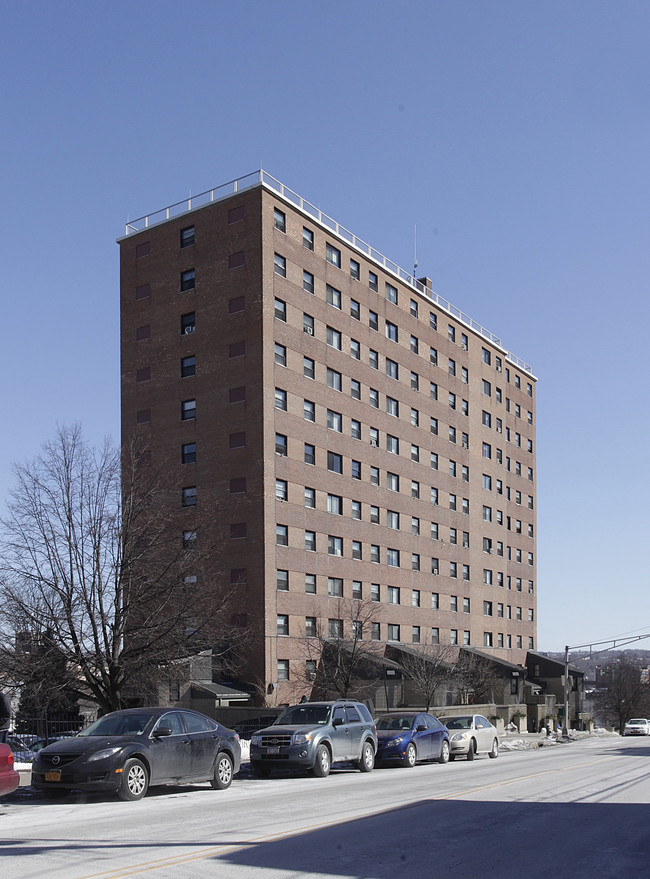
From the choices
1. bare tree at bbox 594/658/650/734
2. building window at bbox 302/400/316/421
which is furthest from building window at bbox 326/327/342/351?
bare tree at bbox 594/658/650/734

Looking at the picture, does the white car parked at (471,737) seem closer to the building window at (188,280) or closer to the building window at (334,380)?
the building window at (334,380)

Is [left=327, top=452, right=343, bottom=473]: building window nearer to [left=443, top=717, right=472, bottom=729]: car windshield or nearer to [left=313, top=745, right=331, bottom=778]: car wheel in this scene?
[left=443, top=717, right=472, bottom=729]: car windshield

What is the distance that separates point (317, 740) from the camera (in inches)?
837

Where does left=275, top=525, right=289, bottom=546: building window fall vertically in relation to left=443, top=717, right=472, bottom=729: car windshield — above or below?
above

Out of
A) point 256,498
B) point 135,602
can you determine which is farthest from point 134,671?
point 256,498

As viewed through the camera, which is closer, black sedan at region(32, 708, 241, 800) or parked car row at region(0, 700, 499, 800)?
black sedan at region(32, 708, 241, 800)

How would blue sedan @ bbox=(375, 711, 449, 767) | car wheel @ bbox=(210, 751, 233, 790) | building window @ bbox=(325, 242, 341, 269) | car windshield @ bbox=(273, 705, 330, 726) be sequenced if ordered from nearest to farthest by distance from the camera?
1. car wheel @ bbox=(210, 751, 233, 790)
2. car windshield @ bbox=(273, 705, 330, 726)
3. blue sedan @ bbox=(375, 711, 449, 767)
4. building window @ bbox=(325, 242, 341, 269)

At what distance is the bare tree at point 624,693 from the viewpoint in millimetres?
121750

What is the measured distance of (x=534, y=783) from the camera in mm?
19453

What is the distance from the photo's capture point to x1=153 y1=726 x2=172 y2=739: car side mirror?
55.9 feet

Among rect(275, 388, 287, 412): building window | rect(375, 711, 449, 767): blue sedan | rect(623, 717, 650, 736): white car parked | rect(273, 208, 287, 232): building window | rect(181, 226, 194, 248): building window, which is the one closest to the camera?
rect(375, 711, 449, 767): blue sedan

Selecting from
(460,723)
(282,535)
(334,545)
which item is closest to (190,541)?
(282,535)

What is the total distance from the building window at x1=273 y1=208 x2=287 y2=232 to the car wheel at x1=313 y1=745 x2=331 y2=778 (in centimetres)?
3700

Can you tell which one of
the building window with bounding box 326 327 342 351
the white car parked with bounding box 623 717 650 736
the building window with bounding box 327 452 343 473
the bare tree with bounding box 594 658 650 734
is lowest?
the bare tree with bounding box 594 658 650 734
